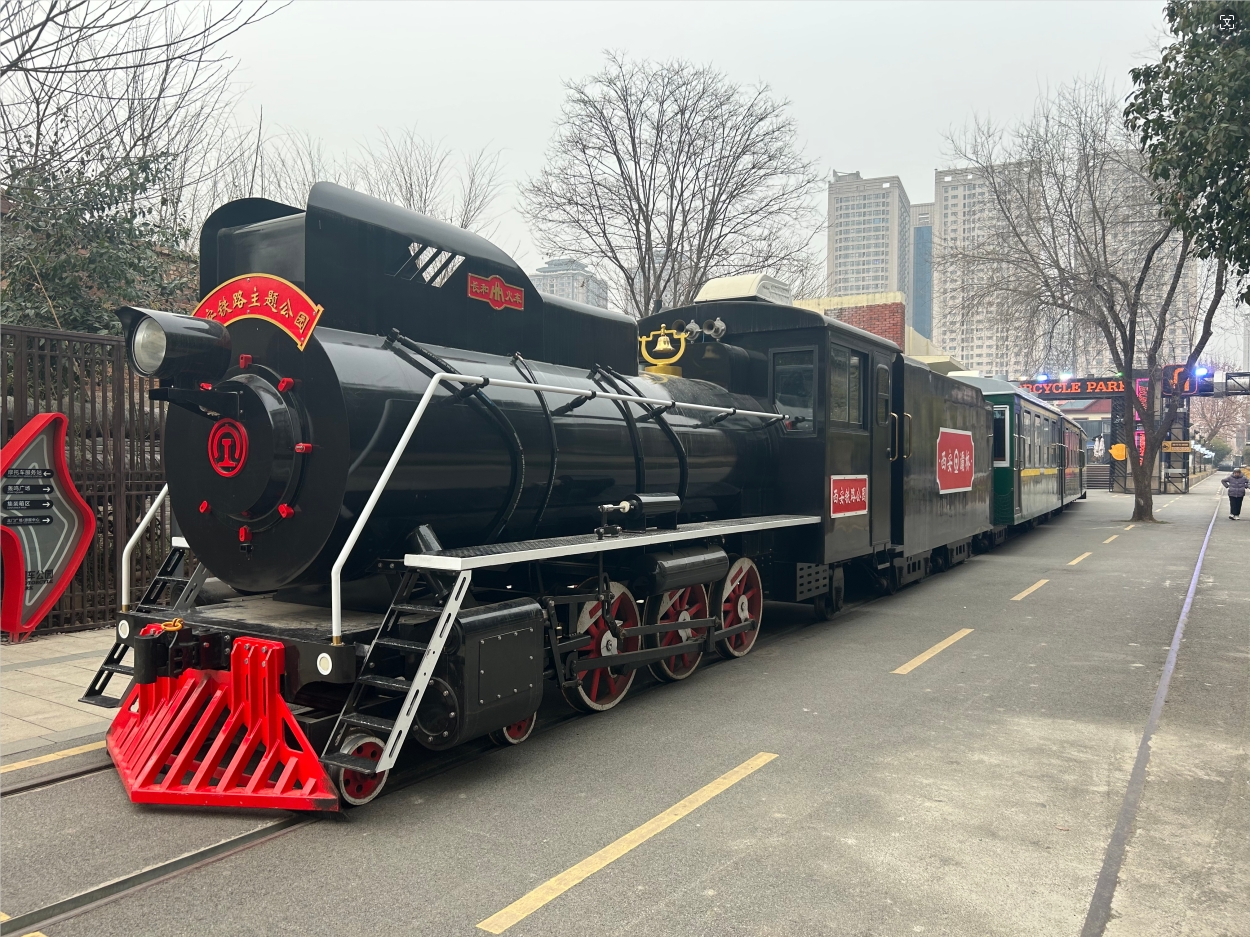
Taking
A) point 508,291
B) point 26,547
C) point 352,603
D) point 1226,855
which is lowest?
point 1226,855

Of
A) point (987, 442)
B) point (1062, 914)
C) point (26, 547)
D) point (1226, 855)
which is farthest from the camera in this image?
point (987, 442)

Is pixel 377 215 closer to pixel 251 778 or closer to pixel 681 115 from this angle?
pixel 251 778

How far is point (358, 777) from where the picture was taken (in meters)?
4.13

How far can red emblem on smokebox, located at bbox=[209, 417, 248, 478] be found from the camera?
4.54 metres

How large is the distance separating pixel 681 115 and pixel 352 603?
1478 centimetres

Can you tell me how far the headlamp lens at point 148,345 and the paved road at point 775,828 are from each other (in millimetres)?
2113

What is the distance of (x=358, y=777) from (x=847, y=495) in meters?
5.68

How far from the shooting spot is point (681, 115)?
17.5 meters

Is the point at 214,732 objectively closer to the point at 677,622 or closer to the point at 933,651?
the point at 677,622

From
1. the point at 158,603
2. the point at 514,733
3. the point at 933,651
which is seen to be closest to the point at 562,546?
the point at 514,733

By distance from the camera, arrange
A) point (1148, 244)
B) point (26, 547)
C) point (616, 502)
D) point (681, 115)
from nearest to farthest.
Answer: point (26, 547), point (616, 502), point (681, 115), point (1148, 244)

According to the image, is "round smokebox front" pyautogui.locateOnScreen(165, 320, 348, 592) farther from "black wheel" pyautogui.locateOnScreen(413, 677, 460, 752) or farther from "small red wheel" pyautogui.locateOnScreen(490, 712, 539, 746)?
"small red wheel" pyautogui.locateOnScreen(490, 712, 539, 746)

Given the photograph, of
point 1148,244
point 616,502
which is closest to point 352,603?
point 616,502

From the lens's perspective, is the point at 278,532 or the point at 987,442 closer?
the point at 278,532
